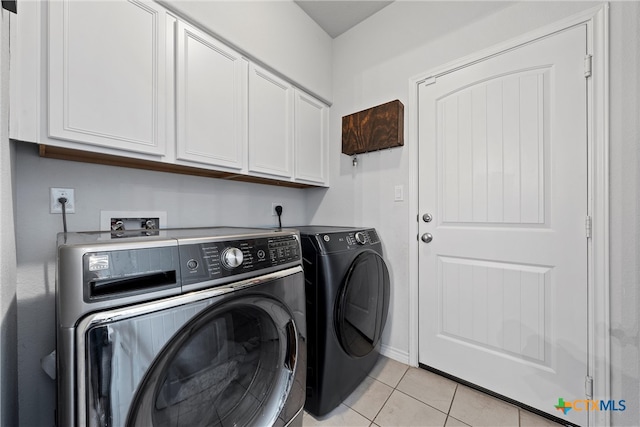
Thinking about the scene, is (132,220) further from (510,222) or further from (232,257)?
(510,222)

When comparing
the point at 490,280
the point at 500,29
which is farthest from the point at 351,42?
the point at 490,280

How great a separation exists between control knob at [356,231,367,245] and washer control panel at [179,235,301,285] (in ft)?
1.80

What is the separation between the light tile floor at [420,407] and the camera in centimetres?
124

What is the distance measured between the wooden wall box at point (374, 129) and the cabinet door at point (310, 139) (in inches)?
7.9

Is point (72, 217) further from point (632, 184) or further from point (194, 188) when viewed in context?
point (632, 184)

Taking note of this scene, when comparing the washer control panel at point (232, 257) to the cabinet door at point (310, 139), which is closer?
the washer control panel at point (232, 257)

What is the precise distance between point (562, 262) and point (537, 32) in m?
1.22

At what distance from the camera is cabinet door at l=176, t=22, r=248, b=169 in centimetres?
120

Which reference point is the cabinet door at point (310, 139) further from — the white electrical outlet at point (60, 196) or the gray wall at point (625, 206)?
the gray wall at point (625, 206)

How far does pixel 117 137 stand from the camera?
3.33 feet

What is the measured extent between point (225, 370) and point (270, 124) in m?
1.38

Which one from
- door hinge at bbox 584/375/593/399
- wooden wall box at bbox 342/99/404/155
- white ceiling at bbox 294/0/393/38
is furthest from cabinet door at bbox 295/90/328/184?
door hinge at bbox 584/375/593/399

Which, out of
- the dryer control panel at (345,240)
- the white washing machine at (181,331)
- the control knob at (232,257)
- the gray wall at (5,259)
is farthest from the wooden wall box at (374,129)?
the gray wall at (5,259)

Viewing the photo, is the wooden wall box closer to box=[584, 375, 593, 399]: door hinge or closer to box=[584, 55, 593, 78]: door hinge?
box=[584, 55, 593, 78]: door hinge
